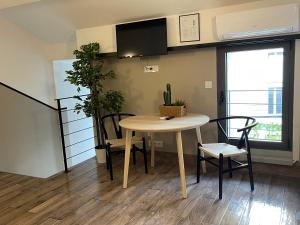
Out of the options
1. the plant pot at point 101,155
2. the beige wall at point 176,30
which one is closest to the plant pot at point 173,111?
the beige wall at point 176,30

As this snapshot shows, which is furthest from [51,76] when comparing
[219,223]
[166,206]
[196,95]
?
[219,223]

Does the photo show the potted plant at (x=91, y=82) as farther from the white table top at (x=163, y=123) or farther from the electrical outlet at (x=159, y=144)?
the electrical outlet at (x=159, y=144)

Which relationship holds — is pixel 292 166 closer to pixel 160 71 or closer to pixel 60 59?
pixel 160 71

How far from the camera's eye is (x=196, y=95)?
3.71m

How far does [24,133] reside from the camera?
4703 millimetres

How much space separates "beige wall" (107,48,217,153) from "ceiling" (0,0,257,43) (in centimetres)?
59

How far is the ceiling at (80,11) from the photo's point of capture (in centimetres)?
336

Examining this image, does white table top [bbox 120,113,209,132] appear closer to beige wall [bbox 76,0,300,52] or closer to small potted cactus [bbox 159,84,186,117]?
small potted cactus [bbox 159,84,186,117]

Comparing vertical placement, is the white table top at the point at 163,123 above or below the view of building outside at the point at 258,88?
below

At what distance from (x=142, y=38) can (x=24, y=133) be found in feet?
8.78

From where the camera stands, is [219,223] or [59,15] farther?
[59,15]

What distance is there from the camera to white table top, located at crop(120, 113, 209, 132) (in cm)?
269

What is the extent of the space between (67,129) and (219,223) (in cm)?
363

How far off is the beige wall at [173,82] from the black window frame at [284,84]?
87 millimetres
